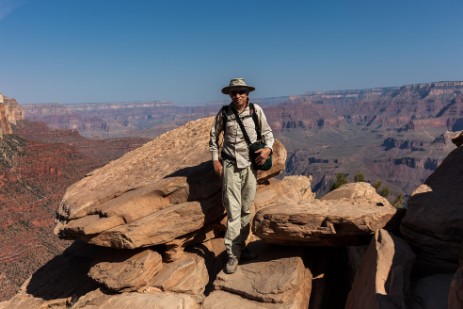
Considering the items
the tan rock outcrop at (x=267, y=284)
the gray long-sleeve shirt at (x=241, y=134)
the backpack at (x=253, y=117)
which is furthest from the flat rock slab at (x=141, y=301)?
the backpack at (x=253, y=117)

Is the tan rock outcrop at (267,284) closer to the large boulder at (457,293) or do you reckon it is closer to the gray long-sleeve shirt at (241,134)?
the gray long-sleeve shirt at (241,134)

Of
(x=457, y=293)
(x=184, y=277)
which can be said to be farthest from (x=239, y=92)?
(x=457, y=293)

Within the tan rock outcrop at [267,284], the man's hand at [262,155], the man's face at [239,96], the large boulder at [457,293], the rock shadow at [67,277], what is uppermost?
the man's face at [239,96]

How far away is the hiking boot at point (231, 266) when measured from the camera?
977 centimetres

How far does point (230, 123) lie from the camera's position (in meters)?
9.55

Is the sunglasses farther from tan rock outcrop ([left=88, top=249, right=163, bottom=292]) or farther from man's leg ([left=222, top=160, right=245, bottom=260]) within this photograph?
tan rock outcrop ([left=88, top=249, right=163, bottom=292])

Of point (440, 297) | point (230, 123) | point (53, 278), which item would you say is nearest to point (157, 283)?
point (230, 123)

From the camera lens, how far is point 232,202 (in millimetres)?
9711

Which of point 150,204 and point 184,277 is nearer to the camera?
point 184,277

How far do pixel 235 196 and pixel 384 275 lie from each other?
13.7 ft

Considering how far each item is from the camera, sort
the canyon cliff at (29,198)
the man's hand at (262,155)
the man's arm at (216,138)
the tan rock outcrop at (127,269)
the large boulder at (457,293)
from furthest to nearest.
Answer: the canyon cliff at (29,198) → the tan rock outcrop at (127,269) → the man's arm at (216,138) → the man's hand at (262,155) → the large boulder at (457,293)

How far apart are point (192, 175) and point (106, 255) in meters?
4.02

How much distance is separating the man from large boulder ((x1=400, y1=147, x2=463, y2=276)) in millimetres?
4129

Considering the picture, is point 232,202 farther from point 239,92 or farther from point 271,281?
point 239,92
